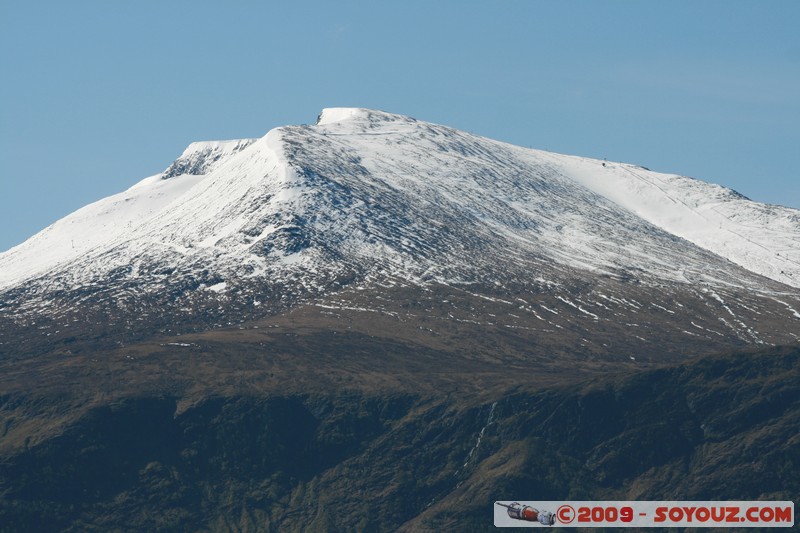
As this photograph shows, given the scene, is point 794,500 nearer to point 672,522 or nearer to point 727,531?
point 727,531

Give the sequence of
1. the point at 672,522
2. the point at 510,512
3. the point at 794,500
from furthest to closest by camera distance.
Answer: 1. the point at 794,500
2. the point at 672,522
3. the point at 510,512

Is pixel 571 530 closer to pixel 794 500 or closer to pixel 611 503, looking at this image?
pixel 611 503

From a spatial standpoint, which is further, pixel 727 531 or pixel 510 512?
pixel 727 531

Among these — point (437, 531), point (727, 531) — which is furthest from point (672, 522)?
point (437, 531)

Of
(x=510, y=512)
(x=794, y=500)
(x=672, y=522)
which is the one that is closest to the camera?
(x=510, y=512)

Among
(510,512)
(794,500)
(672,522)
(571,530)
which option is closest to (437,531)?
(571,530)

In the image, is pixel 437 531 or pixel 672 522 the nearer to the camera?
pixel 672 522

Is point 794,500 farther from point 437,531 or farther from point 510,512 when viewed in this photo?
point 510,512
